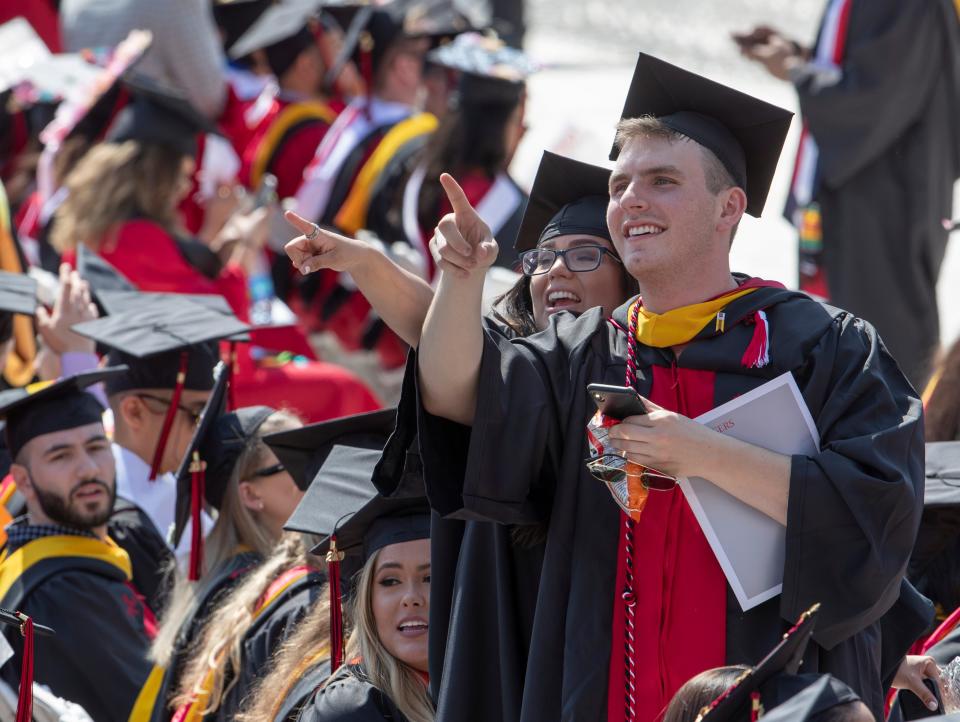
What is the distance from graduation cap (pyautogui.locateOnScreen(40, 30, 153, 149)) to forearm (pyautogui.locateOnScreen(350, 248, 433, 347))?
546 cm

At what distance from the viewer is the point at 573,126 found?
5699 millimetres

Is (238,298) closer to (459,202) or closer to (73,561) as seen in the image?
(73,561)

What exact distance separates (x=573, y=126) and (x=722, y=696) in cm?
334

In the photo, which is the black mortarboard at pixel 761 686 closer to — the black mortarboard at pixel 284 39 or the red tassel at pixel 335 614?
the red tassel at pixel 335 614

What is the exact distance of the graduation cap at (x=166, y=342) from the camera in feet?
18.1

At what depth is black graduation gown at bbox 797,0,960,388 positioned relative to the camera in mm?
7660

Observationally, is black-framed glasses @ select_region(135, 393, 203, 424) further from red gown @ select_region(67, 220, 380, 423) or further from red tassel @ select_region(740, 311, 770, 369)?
red tassel @ select_region(740, 311, 770, 369)

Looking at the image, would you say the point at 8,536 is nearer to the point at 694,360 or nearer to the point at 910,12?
the point at 694,360

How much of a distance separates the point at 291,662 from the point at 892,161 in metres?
4.72

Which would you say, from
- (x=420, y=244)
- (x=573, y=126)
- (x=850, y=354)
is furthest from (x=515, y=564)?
(x=420, y=244)

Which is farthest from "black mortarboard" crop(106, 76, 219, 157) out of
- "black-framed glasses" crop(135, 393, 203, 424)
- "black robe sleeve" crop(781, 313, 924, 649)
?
"black robe sleeve" crop(781, 313, 924, 649)

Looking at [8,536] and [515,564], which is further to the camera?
[8,536]

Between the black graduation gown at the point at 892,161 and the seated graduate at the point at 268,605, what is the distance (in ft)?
12.6

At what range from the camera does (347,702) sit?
372cm
